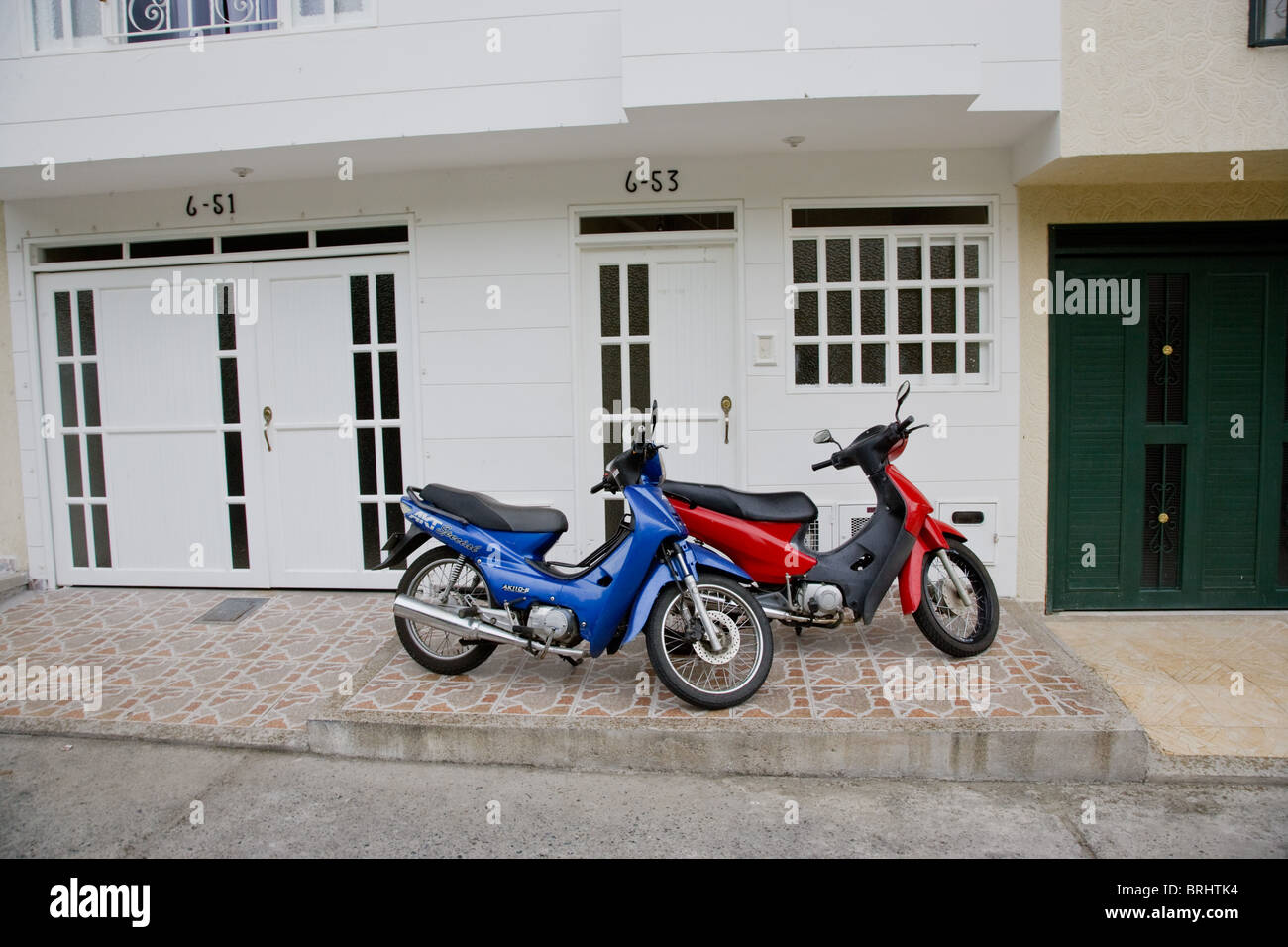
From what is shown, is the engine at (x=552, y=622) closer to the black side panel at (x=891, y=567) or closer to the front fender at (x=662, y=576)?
the front fender at (x=662, y=576)

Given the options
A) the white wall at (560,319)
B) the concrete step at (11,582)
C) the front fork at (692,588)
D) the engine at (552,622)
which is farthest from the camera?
the concrete step at (11,582)

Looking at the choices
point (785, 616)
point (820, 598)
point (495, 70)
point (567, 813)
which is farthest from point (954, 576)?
point (495, 70)

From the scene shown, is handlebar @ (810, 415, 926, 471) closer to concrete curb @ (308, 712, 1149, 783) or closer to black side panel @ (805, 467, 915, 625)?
black side panel @ (805, 467, 915, 625)

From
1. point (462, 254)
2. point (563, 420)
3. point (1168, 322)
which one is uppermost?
point (462, 254)

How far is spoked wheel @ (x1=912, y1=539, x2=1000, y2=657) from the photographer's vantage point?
178 inches

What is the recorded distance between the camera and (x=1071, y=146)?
4.87 meters

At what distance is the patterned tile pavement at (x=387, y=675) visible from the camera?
408cm

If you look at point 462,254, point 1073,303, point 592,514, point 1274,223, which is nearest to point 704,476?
point 592,514

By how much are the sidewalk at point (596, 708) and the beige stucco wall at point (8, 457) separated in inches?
52.9

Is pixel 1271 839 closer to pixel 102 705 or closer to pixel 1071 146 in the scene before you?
pixel 1071 146

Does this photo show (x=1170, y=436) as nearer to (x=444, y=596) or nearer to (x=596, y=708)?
(x=596, y=708)

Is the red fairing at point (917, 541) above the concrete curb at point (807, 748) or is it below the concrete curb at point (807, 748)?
above

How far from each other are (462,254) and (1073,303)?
13.1 feet

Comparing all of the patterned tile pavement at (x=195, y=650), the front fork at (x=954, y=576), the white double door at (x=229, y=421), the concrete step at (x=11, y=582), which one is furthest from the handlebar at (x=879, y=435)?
the concrete step at (x=11, y=582)
